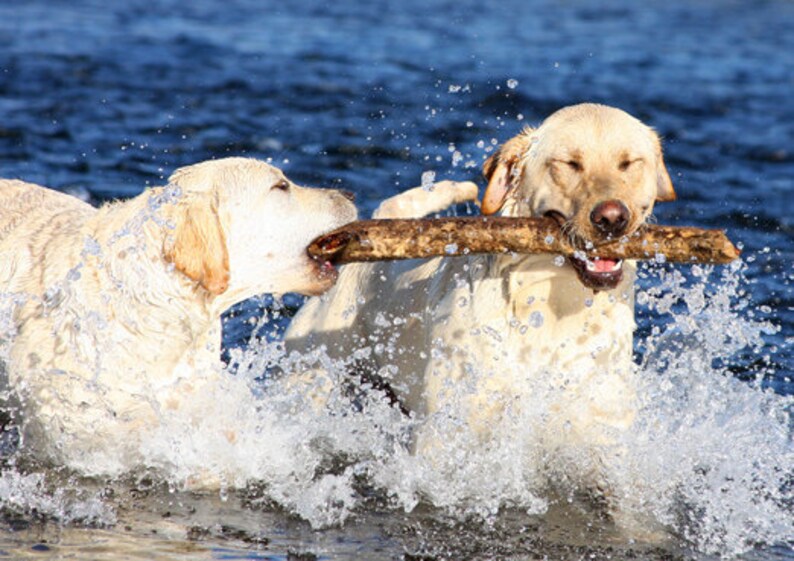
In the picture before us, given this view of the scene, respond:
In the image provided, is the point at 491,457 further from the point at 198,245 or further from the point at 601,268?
the point at 198,245

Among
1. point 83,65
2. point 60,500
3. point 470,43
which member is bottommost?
point 60,500

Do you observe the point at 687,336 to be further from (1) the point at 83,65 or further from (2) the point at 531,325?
(1) the point at 83,65

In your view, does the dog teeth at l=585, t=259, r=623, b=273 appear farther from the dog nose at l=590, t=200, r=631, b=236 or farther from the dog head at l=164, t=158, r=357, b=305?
the dog head at l=164, t=158, r=357, b=305

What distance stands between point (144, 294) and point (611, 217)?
214cm

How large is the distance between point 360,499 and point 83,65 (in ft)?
38.5

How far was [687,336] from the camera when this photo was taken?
7539mm

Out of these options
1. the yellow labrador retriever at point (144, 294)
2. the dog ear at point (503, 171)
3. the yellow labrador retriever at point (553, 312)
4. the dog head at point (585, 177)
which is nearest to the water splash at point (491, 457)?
the yellow labrador retriever at point (553, 312)

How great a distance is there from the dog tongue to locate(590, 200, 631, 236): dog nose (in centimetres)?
19

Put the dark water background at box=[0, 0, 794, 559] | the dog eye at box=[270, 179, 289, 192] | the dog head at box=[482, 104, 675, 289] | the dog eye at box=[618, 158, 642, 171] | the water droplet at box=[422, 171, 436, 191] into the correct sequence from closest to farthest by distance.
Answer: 1. the dog head at box=[482, 104, 675, 289]
2. the dog eye at box=[618, 158, 642, 171]
3. the dog eye at box=[270, 179, 289, 192]
4. the water droplet at box=[422, 171, 436, 191]
5. the dark water background at box=[0, 0, 794, 559]

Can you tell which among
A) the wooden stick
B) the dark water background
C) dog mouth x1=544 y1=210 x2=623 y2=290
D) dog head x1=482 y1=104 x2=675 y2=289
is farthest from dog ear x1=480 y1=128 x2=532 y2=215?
the dark water background

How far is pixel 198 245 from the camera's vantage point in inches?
220

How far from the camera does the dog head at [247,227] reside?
561cm

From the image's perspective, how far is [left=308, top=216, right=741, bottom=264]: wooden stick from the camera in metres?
5.59

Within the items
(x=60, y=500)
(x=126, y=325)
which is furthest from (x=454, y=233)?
(x=60, y=500)
